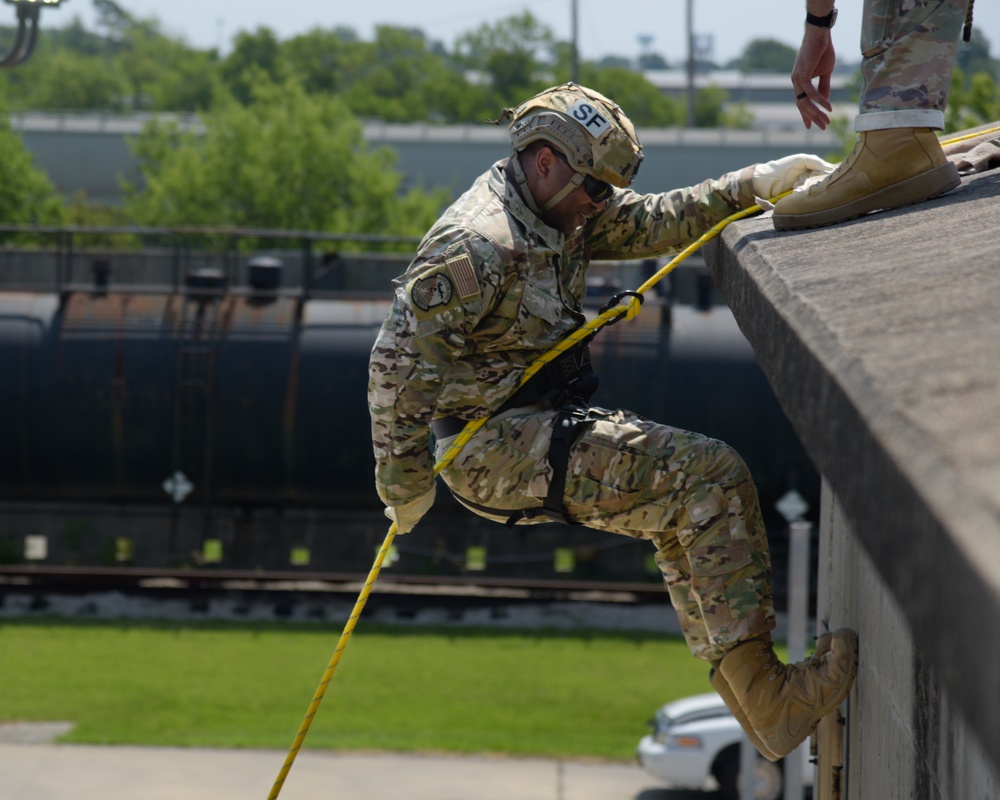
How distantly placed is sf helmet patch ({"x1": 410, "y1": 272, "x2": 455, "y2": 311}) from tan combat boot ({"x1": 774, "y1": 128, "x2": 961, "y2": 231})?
3.59 feet

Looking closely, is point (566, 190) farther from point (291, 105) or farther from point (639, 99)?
point (639, 99)

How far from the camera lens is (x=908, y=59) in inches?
152

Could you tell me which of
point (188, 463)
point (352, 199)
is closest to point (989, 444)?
point (188, 463)

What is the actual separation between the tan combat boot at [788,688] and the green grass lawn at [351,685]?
26.6ft

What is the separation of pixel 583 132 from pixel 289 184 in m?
36.1

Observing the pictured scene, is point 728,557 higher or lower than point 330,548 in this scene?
higher

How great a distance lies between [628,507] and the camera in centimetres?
400

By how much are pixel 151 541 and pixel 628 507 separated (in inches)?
515

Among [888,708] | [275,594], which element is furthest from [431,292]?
[275,594]

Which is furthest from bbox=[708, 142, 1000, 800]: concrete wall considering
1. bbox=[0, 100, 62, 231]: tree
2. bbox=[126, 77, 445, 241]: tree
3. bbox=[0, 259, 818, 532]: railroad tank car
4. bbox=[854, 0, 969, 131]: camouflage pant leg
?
bbox=[0, 100, 62, 231]: tree

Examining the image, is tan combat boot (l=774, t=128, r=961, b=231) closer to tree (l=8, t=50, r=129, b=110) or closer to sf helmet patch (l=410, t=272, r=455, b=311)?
sf helmet patch (l=410, t=272, r=455, b=311)

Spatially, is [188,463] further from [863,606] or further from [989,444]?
[989,444]

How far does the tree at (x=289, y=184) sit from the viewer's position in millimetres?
38969

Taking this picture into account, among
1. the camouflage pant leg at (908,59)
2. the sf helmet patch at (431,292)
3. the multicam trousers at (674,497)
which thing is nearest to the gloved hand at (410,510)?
the multicam trousers at (674,497)
